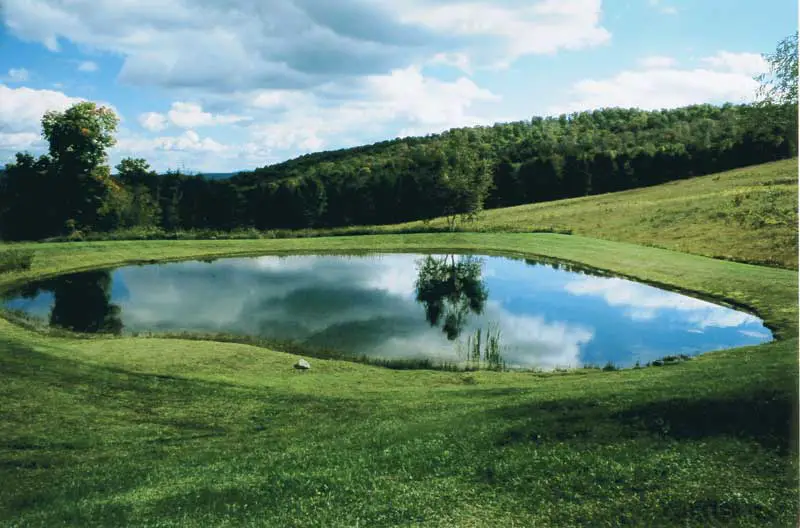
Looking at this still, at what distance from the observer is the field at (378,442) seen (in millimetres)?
11305

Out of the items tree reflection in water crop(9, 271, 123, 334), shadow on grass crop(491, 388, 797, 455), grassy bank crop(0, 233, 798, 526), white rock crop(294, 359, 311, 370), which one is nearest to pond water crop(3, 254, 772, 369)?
A: tree reflection in water crop(9, 271, 123, 334)

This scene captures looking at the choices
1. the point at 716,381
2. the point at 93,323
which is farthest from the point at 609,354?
the point at 93,323

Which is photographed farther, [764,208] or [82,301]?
[764,208]

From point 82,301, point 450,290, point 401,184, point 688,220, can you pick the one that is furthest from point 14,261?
point 401,184

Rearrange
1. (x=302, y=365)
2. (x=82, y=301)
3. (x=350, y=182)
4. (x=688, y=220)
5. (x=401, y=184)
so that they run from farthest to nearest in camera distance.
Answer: (x=350, y=182), (x=401, y=184), (x=688, y=220), (x=82, y=301), (x=302, y=365)

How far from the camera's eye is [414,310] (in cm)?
4159

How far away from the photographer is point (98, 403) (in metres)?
20.4

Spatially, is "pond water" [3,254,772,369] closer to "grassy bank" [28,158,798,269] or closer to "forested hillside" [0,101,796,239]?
"grassy bank" [28,158,798,269]

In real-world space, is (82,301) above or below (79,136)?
below

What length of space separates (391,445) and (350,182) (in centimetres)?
13669

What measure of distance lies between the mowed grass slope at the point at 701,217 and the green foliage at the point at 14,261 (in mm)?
59203

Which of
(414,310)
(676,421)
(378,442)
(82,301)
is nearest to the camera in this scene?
(676,421)

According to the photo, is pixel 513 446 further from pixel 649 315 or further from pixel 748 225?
pixel 748 225

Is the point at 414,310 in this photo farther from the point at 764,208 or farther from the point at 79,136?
the point at 79,136
